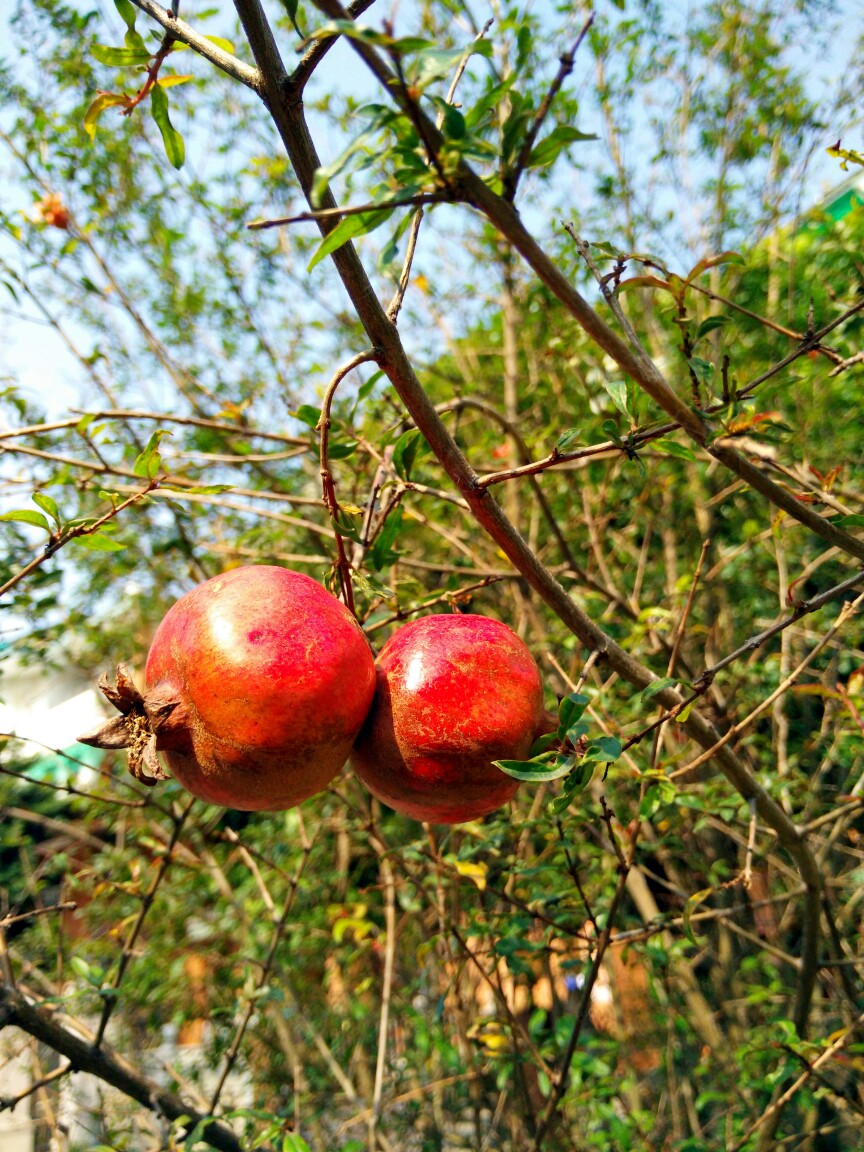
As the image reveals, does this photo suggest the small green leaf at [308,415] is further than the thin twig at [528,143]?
Yes

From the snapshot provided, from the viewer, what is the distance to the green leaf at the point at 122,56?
1.11 metres

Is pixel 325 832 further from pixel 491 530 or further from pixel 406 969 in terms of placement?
pixel 491 530

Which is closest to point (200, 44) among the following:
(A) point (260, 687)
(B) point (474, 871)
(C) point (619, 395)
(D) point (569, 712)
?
(C) point (619, 395)

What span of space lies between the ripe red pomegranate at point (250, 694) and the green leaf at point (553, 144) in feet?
1.80

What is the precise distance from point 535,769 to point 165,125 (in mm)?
1036

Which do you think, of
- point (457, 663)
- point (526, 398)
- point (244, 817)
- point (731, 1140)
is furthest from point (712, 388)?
point (526, 398)

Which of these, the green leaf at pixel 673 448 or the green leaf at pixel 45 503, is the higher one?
the green leaf at pixel 45 503

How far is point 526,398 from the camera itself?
3.60m

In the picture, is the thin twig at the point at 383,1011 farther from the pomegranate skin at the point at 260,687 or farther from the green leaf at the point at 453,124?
the green leaf at the point at 453,124

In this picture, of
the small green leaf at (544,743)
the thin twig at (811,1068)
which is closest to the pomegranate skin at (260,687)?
the small green leaf at (544,743)

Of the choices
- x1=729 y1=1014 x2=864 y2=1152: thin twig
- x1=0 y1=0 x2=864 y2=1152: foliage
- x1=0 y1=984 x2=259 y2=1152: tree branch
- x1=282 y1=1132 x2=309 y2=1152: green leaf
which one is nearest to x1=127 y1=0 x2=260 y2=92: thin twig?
x1=0 y1=0 x2=864 y2=1152: foliage

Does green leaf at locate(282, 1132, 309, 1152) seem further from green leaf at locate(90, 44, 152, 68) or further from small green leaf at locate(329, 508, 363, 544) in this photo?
green leaf at locate(90, 44, 152, 68)

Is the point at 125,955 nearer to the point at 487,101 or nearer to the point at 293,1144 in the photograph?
the point at 293,1144

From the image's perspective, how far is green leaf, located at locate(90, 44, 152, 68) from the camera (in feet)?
3.66
